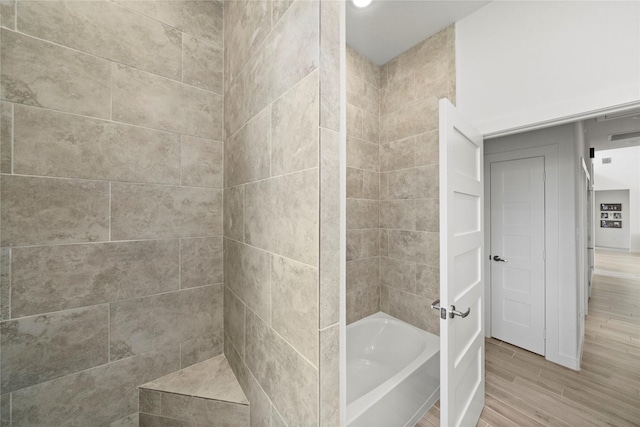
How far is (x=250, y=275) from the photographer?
1005 millimetres

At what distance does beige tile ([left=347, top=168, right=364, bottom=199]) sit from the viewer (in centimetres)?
207

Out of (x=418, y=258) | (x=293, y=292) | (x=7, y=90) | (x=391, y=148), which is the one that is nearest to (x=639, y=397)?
(x=418, y=258)

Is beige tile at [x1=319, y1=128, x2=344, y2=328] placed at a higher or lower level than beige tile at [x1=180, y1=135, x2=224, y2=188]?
lower

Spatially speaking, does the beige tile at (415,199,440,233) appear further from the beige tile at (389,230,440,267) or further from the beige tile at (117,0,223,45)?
the beige tile at (117,0,223,45)

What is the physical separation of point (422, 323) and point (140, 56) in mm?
2657

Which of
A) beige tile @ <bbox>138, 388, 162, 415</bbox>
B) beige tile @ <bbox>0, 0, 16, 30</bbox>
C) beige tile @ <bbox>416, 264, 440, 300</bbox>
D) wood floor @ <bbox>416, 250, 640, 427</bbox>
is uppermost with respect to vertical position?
beige tile @ <bbox>0, 0, 16, 30</bbox>

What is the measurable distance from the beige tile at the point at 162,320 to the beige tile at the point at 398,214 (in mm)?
1611

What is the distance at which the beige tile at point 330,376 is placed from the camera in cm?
62

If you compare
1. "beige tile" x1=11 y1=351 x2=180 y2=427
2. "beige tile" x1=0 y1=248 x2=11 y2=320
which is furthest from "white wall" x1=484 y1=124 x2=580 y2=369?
"beige tile" x1=0 y1=248 x2=11 y2=320

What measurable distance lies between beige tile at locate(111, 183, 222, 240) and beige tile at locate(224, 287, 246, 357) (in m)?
0.39

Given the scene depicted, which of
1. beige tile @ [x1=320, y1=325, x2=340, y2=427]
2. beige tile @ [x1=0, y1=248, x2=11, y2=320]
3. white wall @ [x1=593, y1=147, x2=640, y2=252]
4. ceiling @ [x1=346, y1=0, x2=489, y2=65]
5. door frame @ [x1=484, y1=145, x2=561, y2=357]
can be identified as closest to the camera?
beige tile @ [x1=320, y1=325, x2=340, y2=427]

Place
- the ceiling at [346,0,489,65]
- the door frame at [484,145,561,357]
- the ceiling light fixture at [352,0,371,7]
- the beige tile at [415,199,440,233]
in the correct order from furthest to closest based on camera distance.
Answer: the door frame at [484,145,561,357] → the beige tile at [415,199,440,233] → the ceiling at [346,0,489,65] → the ceiling light fixture at [352,0,371,7]

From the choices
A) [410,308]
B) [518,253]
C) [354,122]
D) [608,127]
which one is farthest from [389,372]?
[608,127]

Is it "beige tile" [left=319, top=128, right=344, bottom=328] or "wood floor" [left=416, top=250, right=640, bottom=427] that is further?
"wood floor" [left=416, top=250, right=640, bottom=427]
